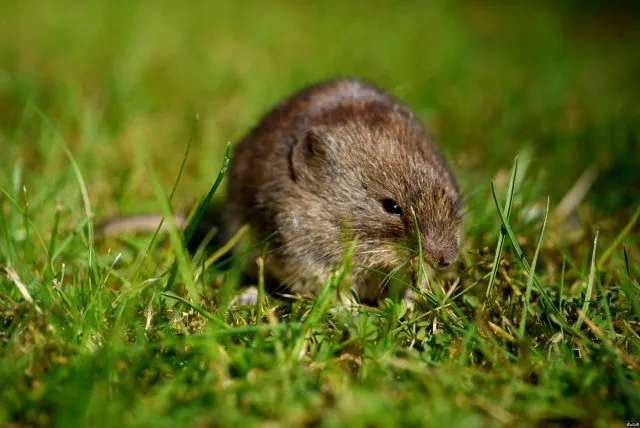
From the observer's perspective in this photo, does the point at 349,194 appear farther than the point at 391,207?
Yes

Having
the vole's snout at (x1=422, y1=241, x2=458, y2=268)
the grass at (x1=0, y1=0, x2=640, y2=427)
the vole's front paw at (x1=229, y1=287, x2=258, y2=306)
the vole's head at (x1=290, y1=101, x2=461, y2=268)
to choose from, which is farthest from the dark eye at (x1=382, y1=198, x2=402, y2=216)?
the vole's front paw at (x1=229, y1=287, x2=258, y2=306)

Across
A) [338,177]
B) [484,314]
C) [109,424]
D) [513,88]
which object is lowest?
[109,424]

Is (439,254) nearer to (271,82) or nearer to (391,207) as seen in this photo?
(391,207)

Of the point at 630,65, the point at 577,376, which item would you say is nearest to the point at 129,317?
the point at 577,376

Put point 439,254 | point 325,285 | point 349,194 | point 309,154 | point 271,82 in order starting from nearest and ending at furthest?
point 325,285 < point 439,254 < point 349,194 < point 309,154 < point 271,82

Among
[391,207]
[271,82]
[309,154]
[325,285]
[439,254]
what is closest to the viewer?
[325,285]

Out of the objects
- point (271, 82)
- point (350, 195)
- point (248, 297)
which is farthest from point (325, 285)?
point (271, 82)

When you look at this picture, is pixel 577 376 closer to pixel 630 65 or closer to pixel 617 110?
pixel 617 110
